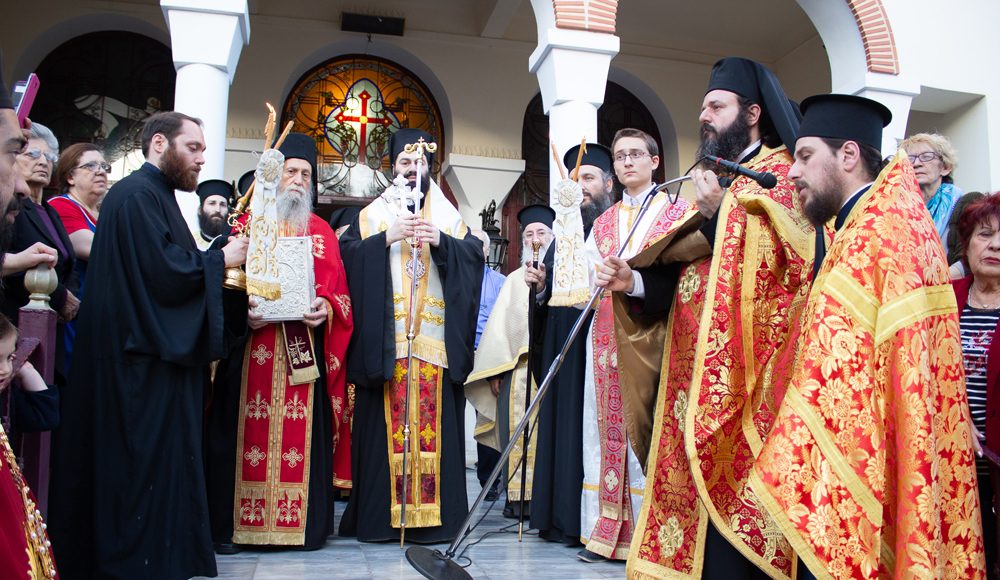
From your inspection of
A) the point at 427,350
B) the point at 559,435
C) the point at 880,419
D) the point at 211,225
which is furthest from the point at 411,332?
the point at 880,419

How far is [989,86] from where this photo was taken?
978cm

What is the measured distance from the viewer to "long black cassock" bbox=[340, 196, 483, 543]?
15.9 feet

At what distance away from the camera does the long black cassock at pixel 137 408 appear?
3.56 meters

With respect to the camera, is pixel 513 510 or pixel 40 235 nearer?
pixel 40 235

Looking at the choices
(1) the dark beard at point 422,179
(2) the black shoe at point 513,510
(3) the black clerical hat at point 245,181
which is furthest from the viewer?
(2) the black shoe at point 513,510

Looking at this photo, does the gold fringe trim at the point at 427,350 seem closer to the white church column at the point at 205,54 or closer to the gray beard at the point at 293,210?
the gray beard at the point at 293,210

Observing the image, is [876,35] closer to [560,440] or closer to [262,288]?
[560,440]

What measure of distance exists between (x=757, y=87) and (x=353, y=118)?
7.93m

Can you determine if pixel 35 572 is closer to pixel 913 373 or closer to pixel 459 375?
pixel 913 373

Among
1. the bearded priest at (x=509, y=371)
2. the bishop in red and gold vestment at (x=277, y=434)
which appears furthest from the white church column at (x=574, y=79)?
the bishop in red and gold vestment at (x=277, y=434)

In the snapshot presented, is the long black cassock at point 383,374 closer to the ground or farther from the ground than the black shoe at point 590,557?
farther from the ground

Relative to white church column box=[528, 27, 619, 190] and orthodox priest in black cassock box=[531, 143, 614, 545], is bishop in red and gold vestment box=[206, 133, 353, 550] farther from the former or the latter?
white church column box=[528, 27, 619, 190]

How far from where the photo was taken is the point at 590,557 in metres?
4.46

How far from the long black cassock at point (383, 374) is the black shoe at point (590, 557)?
2.72 feet
